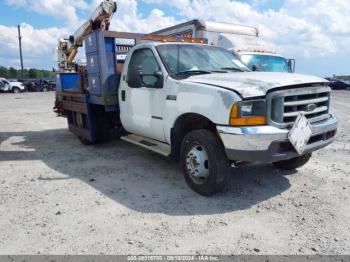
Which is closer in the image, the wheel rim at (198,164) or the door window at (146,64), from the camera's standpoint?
the wheel rim at (198,164)

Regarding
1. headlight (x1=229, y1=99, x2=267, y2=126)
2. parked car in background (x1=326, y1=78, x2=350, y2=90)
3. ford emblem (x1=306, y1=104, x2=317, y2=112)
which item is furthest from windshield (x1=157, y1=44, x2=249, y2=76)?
parked car in background (x1=326, y1=78, x2=350, y2=90)

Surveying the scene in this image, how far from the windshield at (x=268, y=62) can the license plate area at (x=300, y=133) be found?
6.76 meters

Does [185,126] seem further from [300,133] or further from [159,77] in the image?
[300,133]

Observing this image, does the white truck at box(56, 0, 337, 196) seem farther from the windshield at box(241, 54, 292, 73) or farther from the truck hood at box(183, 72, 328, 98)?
the windshield at box(241, 54, 292, 73)

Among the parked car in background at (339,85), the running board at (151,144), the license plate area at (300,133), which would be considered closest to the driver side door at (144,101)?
the running board at (151,144)

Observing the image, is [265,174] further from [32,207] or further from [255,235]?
[32,207]

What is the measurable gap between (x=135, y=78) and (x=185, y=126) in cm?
111

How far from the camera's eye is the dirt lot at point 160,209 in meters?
3.30

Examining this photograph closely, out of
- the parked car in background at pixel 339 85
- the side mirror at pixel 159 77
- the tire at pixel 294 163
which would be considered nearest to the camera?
the side mirror at pixel 159 77

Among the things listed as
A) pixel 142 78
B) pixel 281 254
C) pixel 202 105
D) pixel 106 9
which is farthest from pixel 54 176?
pixel 106 9

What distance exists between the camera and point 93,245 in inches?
129

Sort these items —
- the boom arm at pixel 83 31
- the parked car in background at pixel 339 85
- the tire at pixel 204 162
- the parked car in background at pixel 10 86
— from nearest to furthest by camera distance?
the tire at pixel 204 162
the boom arm at pixel 83 31
the parked car in background at pixel 10 86
the parked car in background at pixel 339 85

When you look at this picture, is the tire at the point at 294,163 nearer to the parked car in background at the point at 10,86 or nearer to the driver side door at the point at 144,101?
the driver side door at the point at 144,101

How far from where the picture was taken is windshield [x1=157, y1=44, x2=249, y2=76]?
4973 millimetres
